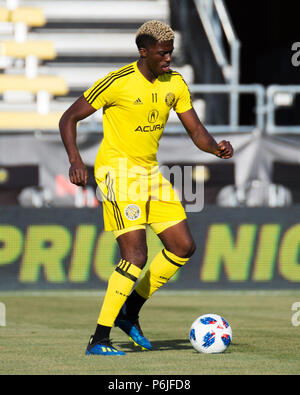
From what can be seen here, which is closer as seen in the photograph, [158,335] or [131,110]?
[131,110]

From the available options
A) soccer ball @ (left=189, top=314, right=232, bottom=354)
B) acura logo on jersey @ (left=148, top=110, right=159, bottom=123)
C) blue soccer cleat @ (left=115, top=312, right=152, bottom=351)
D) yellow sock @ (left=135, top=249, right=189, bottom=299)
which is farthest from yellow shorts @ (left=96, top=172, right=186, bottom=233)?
soccer ball @ (left=189, top=314, right=232, bottom=354)

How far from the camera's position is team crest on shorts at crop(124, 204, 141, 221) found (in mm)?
6570

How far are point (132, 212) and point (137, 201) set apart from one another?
90 mm

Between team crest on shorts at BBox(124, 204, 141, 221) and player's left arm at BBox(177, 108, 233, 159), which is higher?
Answer: player's left arm at BBox(177, 108, 233, 159)

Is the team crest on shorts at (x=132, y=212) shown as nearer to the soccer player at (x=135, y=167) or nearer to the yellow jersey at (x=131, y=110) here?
the soccer player at (x=135, y=167)

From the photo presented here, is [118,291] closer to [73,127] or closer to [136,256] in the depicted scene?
[136,256]

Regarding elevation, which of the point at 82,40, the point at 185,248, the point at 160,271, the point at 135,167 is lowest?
the point at 160,271

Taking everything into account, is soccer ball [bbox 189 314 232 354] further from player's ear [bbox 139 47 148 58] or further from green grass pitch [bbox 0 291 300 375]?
player's ear [bbox 139 47 148 58]

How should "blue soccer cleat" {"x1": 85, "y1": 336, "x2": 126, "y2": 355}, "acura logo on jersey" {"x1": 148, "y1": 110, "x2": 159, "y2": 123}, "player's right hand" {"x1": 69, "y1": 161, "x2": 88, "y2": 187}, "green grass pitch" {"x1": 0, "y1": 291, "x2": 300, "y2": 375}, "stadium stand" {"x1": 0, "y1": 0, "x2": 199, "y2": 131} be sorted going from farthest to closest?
1. "stadium stand" {"x1": 0, "y1": 0, "x2": 199, "y2": 131}
2. "acura logo on jersey" {"x1": 148, "y1": 110, "x2": 159, "y2": 123}
3. "blue soccer cleat" {"x1": 85, "y1": 336, "x2": 126, "y2": 355}
4. "player's right hand" {"x1": 69, "y1": 161, "x2": 88, "y2": 187}
5. "green grass pitch" {"x1": 0, "y1": 291, "x2": 300, "y2": 375}

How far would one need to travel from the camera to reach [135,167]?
6707 mm

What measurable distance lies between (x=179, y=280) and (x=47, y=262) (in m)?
1.65

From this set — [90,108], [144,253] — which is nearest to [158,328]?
[144,253]

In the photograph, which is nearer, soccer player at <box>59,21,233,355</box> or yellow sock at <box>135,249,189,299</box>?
soccer player at <box>59,21,233,355</box>

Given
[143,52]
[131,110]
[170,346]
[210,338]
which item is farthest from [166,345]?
[143,52]
